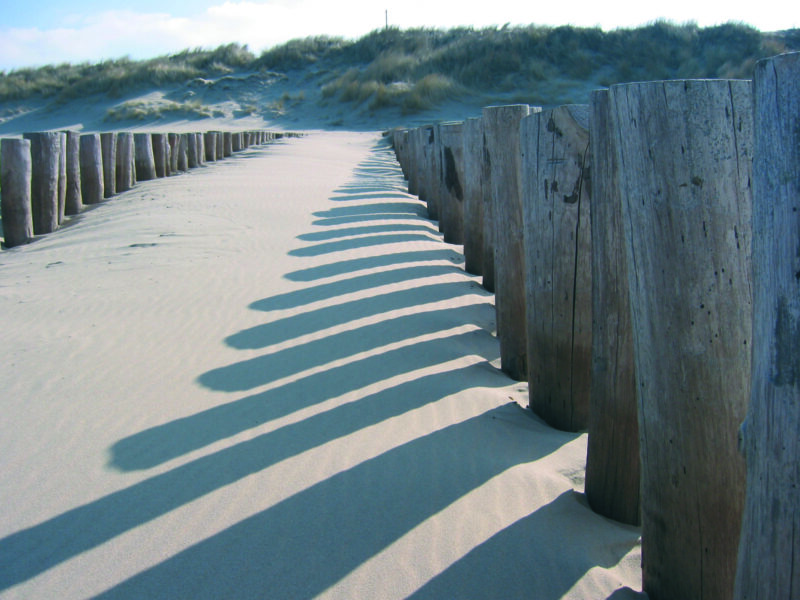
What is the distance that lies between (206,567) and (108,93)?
44586 millimetres

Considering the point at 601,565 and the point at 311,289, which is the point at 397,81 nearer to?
the point at 311,289

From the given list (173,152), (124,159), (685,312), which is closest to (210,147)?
(173,152)

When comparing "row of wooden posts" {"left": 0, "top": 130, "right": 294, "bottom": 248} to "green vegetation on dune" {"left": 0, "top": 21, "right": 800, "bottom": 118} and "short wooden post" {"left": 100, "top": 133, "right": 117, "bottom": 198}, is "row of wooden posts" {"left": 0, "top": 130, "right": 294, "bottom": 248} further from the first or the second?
"green vegetation on dune" {"left": 0, "top": 21, "right": 800, "bottom": 118}

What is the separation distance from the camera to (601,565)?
7.47 ft

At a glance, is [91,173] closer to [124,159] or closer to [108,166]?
[108,166]

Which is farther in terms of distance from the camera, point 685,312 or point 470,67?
point 470,67

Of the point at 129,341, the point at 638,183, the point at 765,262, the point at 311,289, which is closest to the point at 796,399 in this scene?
the point at 765,262

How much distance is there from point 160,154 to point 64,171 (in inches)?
170

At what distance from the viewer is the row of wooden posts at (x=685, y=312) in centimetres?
145

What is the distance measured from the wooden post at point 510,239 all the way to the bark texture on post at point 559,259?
526 millimetres

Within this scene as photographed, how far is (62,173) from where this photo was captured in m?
9.05

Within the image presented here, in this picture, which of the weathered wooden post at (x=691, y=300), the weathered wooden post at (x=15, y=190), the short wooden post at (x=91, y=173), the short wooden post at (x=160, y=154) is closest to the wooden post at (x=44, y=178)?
the weathered wooden post at (x=15, y=190)

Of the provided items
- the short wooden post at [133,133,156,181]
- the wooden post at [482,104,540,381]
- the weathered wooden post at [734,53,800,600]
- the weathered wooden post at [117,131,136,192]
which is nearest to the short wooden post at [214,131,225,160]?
the short wooden post at [133,133,156,181]

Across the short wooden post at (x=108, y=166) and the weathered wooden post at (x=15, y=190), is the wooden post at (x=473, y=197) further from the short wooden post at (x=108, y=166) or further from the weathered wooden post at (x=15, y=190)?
the short wooden post at (x=108, y=166)
